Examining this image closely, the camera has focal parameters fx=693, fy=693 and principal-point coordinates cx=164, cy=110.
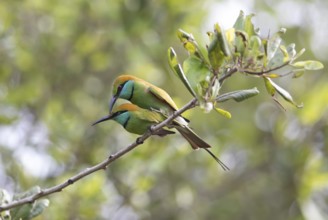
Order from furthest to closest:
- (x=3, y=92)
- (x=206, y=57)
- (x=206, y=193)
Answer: (x=206, y=193) → (x=3, y=92) → (x=206, y=57)

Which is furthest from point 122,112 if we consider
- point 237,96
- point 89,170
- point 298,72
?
point 298,72

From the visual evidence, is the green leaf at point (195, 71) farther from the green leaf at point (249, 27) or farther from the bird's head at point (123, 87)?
the bird's head at point (123, 87)

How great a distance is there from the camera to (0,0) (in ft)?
16.7

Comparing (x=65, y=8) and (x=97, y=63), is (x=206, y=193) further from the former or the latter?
(x=65, y=8)

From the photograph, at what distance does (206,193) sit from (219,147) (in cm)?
82

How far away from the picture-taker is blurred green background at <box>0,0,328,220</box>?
431 cm

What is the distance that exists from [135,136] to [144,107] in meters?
2.48

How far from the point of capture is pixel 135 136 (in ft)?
15.2

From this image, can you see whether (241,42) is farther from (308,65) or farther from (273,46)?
(308,65)

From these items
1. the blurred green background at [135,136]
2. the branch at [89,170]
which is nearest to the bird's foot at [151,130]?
the branch at [89,170]

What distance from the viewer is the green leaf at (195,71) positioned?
6.06ft

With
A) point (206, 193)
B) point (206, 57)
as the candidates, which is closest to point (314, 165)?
point (206, 193)

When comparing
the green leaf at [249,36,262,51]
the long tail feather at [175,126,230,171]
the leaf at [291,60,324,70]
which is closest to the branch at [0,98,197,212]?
the long tail feather at [175,126,230,171]

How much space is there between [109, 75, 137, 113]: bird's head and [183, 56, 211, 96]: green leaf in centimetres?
28
